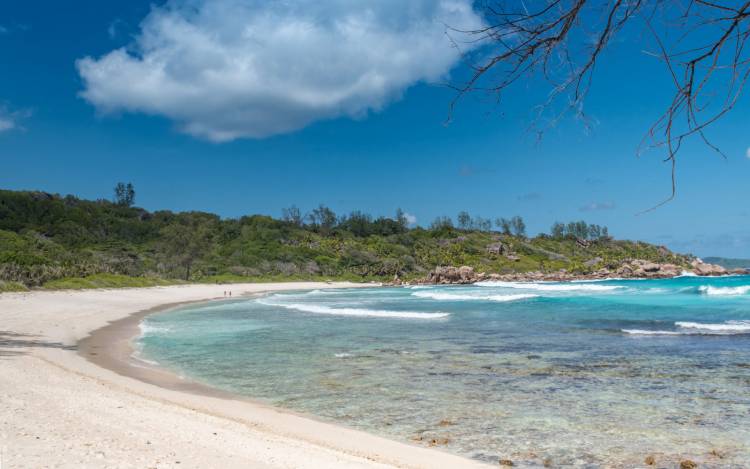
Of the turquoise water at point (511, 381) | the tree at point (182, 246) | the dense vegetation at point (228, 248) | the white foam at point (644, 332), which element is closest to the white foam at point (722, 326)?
the turquoise water at point (511, 381)

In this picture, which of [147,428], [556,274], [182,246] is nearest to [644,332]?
[147,428]

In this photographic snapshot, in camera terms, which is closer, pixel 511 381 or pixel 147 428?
pixel 147 428

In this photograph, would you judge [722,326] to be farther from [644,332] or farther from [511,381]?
[511,381]

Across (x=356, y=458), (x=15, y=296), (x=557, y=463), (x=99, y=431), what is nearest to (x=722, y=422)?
(x=557, y=463)

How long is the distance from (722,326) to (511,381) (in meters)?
17.7

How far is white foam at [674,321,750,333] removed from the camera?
21.9 metres

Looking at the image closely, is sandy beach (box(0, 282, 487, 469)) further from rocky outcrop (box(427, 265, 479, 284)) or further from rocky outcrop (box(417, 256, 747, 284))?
rocky outcrop (box(417, 256, 747, 284))

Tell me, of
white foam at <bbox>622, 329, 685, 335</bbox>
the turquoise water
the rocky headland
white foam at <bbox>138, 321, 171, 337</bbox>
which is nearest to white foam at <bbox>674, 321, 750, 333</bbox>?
the turquoise water

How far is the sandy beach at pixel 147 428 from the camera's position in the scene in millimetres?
5730

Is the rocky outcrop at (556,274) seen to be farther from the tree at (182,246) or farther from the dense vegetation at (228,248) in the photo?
the tree at (182,246)

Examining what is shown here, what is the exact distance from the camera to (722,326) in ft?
77.6

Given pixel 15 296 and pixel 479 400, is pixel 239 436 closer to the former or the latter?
pixel 479 400

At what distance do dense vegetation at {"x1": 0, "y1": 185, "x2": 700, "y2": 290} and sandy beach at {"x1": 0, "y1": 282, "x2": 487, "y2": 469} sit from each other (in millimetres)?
33667

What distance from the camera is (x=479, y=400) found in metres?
10.1
